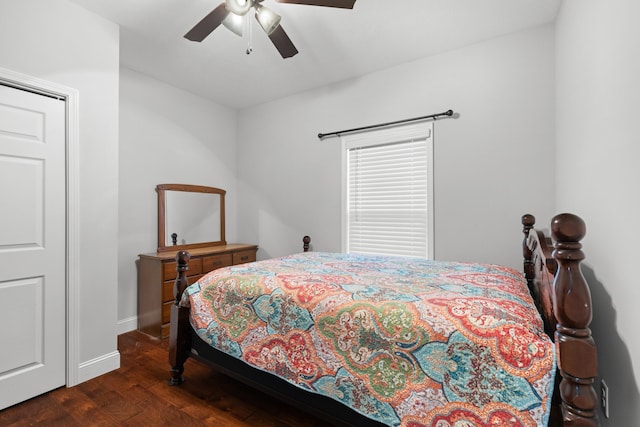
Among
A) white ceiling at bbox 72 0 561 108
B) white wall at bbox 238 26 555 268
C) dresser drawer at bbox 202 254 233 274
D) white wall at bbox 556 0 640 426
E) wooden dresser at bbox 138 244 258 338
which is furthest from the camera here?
dresser drawer at bbox 202 254 233 274

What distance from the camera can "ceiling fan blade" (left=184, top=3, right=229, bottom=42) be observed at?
1973 mm

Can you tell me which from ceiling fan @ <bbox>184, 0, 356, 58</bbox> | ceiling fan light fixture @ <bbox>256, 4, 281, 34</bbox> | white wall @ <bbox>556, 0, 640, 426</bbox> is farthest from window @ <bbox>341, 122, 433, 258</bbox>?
ceiling fan light fixture @ <bbox>256, 4, 281, 34</bbox>

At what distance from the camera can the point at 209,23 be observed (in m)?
2.06

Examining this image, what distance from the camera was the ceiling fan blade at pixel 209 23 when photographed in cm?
197

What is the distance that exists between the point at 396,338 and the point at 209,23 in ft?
7.19

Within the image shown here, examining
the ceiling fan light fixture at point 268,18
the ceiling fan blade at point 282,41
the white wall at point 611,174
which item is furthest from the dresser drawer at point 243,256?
the white wall at point 611,174

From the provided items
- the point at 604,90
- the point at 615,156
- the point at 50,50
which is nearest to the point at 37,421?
the point at 50,50

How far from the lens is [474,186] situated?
9.30 ft

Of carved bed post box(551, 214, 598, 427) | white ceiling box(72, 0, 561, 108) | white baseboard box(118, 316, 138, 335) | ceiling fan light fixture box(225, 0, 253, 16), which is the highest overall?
white ceiling box(72, 0, 561, 108)

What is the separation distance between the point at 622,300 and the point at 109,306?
122 inches

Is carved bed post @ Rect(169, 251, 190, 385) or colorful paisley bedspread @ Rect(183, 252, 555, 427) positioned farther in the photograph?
carved bed post @ Rect(169, 251, 190, 385)

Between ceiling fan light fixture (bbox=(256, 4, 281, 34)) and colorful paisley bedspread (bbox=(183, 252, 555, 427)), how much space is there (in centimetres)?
161

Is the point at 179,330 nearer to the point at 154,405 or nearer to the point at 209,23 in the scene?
the point at 154,405

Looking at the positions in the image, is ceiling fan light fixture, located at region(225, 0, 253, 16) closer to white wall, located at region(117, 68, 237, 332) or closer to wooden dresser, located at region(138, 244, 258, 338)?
white wall, located at region(117, 68, 237, 332)
